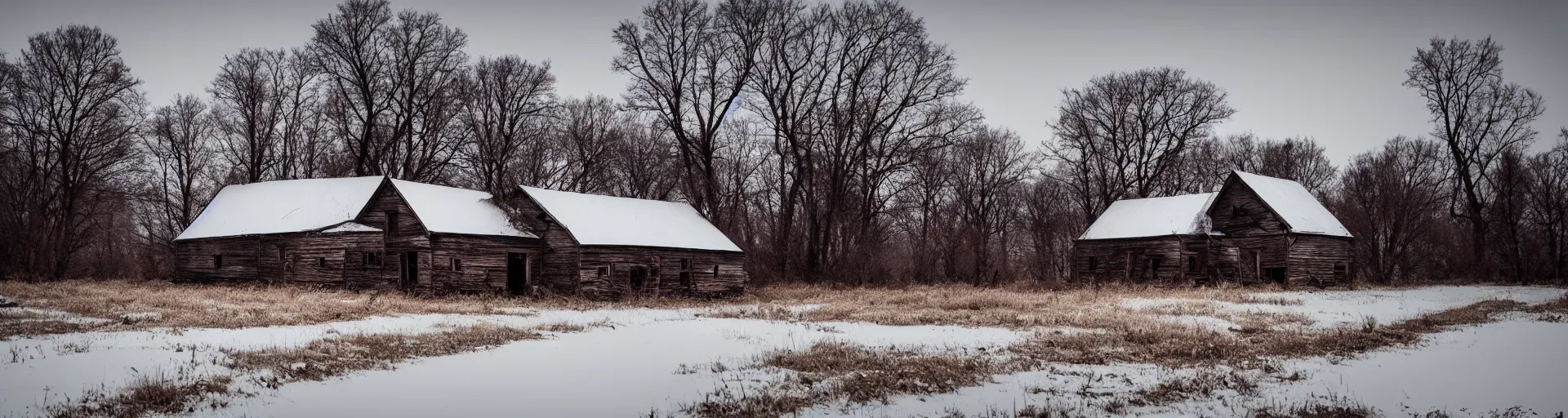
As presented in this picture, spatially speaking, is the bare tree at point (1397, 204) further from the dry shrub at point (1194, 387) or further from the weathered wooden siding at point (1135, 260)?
the dry shrub at point (1194, 387)

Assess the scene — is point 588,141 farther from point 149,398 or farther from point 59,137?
point 149,398

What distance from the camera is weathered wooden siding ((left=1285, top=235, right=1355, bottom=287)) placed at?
136 ft

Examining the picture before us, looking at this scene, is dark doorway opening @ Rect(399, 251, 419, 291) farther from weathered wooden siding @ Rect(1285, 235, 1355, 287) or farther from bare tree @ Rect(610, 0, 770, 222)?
weathered wooden siding @ Rect(1285, 235, 1355, 287)

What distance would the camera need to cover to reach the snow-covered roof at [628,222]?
35469 mm

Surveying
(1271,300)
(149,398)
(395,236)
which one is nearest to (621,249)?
(395,236)

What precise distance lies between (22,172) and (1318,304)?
2134 inches

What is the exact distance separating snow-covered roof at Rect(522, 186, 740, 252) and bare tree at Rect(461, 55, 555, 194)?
413 inches

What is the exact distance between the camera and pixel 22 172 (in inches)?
1644

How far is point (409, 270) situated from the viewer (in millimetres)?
34625

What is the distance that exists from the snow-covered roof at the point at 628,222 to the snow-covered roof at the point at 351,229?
19.5ft

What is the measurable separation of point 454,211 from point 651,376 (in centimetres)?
2546

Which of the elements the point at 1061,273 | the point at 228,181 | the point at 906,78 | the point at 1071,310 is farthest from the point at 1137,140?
the point at 228,181

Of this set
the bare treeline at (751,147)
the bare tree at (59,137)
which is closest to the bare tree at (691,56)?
the bare treeline at (751,147)

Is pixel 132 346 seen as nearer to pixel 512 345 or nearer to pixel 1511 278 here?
pixel 512 345
